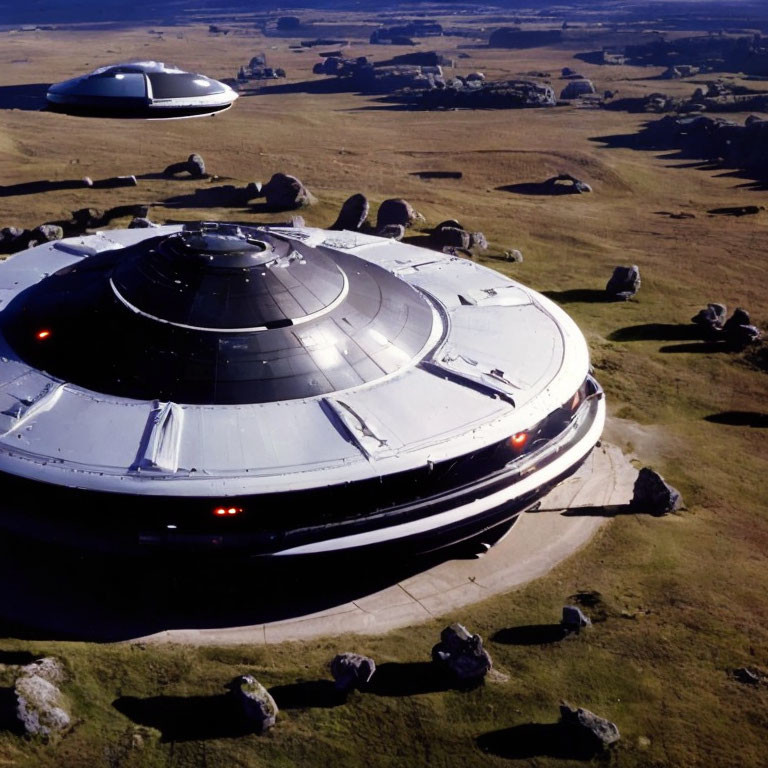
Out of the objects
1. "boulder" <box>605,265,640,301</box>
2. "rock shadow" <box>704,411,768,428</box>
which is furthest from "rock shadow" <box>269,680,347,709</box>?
"boulder" <box>605,265,640,301</box>

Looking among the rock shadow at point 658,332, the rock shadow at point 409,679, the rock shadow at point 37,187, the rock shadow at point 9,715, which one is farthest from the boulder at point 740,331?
the rock shadow at point 37,187

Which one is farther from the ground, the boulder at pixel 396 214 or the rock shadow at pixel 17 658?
the boulder at pixel 396 214

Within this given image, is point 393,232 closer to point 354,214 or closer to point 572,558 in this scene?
point 354,214

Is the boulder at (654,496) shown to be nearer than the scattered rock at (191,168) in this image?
Yes

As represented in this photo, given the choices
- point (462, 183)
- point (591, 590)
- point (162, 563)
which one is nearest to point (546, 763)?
point (591, 590)

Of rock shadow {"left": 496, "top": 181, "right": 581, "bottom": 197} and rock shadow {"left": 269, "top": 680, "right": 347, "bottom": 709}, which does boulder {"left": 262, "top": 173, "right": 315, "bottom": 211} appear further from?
rock shadow {"left": 269, "top": 680, "right": 347, "bottom": 709}

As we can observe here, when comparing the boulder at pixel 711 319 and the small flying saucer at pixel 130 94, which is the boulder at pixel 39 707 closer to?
the small flying saucer at pixel 130 94

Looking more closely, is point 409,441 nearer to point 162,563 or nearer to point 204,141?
point 162,563
